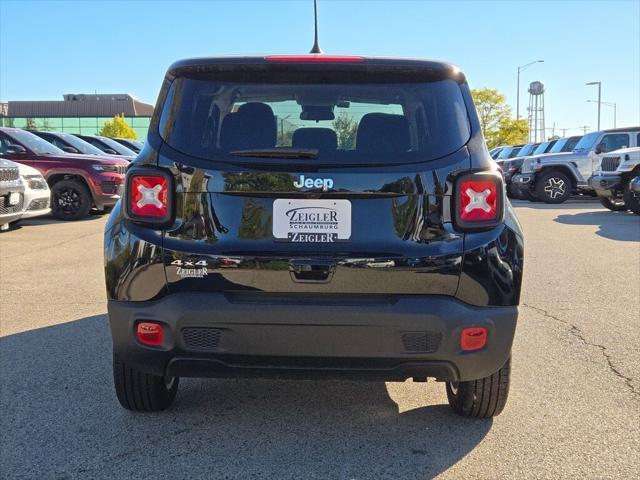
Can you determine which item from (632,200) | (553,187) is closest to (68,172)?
(632,200)

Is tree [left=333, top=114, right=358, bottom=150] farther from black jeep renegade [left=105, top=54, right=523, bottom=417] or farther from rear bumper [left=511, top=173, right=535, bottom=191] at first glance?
rear bumper [left=511, top=173, right=535, bottom=191]

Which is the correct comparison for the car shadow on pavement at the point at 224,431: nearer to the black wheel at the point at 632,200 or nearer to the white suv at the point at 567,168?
the black wheel at the point at 632,200

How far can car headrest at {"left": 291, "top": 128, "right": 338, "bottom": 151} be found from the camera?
285cm

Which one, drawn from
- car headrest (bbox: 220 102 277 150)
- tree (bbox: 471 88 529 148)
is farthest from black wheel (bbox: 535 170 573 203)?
tree (bbox: 471 88 529 148)

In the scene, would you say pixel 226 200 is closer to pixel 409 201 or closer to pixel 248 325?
pixel 248 325

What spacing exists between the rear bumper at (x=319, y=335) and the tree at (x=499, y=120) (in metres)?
61.7

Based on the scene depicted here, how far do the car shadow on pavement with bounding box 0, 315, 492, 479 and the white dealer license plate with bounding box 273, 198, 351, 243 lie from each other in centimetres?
101

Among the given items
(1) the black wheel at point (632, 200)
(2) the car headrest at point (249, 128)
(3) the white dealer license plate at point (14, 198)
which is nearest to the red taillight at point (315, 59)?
(2) the car headrest at point (249, 128)

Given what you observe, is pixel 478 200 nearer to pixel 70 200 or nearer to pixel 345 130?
pixel 345 130

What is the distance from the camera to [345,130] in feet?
9.87

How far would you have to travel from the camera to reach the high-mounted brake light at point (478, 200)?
9.22 ft

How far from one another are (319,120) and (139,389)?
5.28 feet

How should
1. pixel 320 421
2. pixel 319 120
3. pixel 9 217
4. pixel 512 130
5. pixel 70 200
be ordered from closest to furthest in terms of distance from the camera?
pixel 319 120 → pixel 320 421 → pixel 9 217 → pixel 70 200 → pixel 512 130

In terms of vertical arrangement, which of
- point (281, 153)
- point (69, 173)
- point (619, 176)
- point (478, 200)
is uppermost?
point (281, 153)
